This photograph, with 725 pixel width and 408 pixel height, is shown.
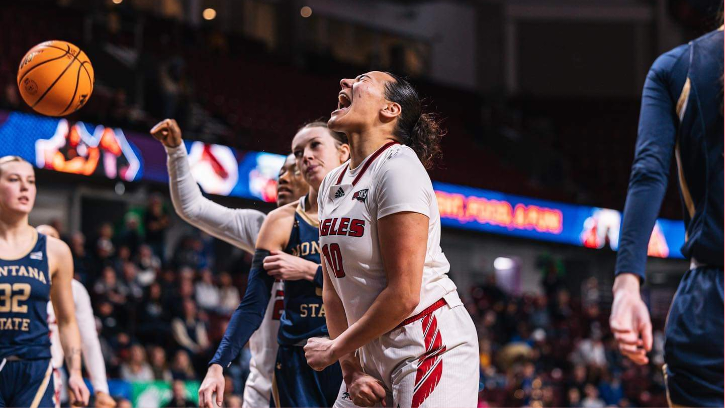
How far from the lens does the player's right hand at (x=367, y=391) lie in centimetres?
299

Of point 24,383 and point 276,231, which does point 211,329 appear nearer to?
point 24,383

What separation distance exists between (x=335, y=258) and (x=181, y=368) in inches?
310

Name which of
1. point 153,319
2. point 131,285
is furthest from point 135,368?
point 131,285

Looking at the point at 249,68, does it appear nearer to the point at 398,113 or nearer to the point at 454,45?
the point at 454,45

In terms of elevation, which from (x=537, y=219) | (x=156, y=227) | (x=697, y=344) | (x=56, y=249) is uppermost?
(x=537, y=219)

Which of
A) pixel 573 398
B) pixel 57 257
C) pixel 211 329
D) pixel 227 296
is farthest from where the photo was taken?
pixel 573 398

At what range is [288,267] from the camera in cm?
408

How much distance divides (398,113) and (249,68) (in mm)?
16822

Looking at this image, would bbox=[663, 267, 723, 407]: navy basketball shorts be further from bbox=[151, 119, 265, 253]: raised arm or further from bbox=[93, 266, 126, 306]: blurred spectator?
bbox=[93, 266, 126, 306]: blurred spectator

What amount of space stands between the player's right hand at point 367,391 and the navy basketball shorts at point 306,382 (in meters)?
1.24

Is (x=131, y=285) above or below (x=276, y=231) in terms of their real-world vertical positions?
below

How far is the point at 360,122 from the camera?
124 inches

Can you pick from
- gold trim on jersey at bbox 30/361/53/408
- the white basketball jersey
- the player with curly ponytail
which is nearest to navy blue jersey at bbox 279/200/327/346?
the player with curly ponytail

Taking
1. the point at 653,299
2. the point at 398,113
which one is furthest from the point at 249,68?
the point at 398,113
